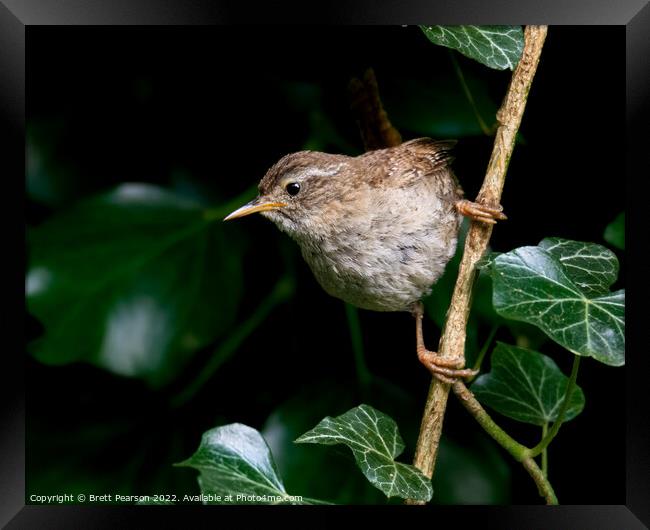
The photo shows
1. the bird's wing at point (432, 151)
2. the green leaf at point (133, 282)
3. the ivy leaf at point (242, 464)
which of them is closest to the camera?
the ivy leaf at point (242, 464)

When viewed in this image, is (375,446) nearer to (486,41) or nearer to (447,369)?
(447,369)

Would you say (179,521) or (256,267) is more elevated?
(256,267)

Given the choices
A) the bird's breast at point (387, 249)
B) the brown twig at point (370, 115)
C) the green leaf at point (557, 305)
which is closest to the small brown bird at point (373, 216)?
the bird's breast at point (387, 249)

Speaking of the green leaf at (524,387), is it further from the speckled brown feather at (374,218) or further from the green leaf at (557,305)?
the green leaf at (557,305)

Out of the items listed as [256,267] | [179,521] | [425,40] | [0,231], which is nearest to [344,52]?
[425,40]

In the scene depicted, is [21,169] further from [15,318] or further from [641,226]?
[641,226]

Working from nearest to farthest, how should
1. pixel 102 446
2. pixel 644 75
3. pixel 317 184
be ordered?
1. pixel 644 75
2. pixel 317 184
3. pixel 102 446

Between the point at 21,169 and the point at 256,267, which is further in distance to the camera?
the point at 256,267
